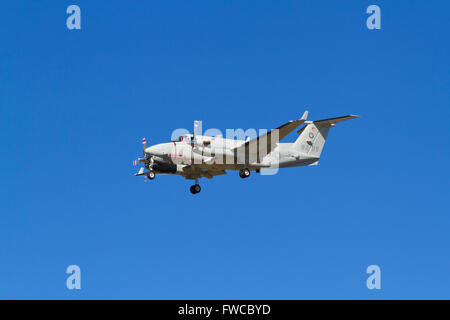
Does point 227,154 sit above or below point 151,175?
above

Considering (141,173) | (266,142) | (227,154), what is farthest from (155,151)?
(266,142)

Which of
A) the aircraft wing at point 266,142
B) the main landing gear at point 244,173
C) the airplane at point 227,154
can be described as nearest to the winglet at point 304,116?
the airplane at point 227,154

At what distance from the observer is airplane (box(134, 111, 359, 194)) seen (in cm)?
4194

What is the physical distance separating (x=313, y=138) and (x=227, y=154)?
7333 mm

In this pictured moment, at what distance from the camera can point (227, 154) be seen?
4228 centimetres

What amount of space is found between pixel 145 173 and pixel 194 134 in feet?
17.9

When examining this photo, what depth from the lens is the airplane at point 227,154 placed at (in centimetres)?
4194

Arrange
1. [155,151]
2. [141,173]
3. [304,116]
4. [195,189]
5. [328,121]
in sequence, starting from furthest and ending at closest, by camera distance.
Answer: [195,189] < [141,173] < [328,121] < [155,151] < [304,116]

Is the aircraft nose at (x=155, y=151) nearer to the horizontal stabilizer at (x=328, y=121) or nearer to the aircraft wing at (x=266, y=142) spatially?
the aircraft wing at (x=266, y=142)

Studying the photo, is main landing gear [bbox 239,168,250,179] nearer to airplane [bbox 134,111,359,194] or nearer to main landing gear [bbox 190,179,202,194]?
airplane [bbox 134,111,359,194]

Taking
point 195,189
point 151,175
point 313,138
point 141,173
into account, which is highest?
point 313,138

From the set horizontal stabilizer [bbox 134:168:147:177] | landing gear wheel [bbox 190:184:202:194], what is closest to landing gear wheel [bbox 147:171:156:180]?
horizontal stabilizer [bbox 134:168:147:177]

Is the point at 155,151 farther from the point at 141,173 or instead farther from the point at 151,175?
the point at 141,173
